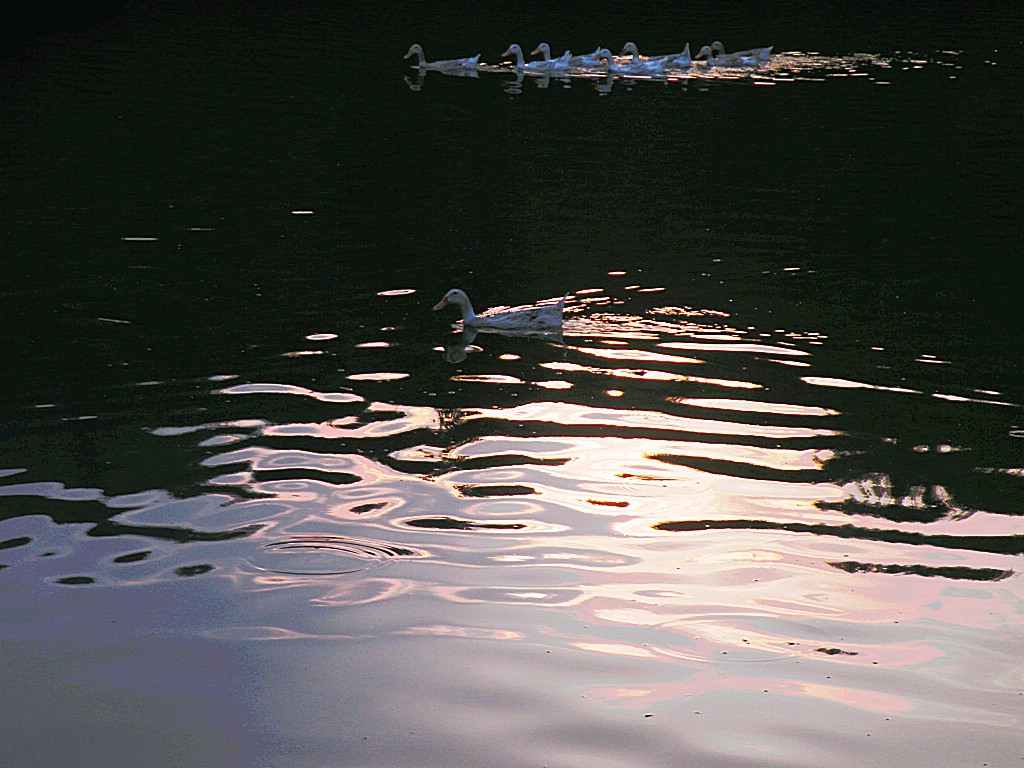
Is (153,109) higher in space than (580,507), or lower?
higher

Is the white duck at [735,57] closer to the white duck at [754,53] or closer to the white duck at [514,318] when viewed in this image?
the white duck at [754,53]

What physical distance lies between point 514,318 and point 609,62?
27193mm

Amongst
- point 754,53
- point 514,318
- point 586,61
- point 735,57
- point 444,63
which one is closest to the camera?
point 514,318

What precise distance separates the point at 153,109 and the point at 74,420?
69.3 feet

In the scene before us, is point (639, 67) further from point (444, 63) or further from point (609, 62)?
point (444, 63)

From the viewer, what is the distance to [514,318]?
15.8m

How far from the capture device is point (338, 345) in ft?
50.1

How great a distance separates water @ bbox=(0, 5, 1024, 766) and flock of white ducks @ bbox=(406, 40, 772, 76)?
48.1 feet

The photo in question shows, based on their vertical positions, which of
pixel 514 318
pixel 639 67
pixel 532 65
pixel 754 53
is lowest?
pixel 514 318

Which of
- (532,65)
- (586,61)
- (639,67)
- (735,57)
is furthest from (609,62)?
(735,57)

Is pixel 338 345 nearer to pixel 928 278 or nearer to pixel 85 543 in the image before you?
pixel 85 543

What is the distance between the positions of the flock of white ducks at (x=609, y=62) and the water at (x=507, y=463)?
48.1 feet

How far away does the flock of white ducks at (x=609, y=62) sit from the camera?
41125 millimetres

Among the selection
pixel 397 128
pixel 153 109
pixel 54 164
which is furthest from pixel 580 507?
pixel 153 109
